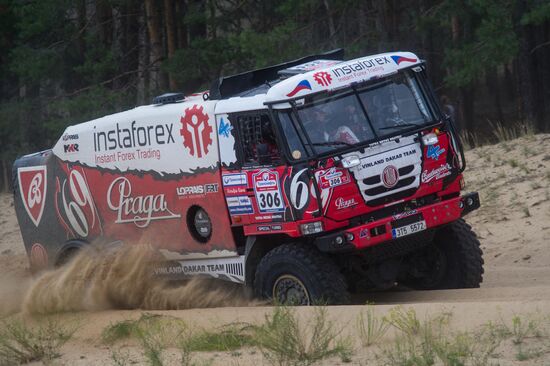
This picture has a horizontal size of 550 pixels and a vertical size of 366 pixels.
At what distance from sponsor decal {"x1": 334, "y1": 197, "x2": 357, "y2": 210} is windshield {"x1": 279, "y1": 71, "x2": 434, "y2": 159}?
528 millimetres

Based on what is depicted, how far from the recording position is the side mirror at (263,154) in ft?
34.1

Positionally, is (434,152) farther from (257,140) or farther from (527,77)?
(527,77)

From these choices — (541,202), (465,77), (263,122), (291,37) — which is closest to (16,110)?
(291,37)

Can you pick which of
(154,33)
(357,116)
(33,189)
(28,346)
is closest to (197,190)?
(357,116)

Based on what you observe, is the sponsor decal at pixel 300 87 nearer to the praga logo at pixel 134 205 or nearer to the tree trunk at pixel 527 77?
the praga logo at pixel 134 205

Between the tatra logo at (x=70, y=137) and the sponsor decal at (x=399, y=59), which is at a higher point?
the sponsor decal at (x=399, y=59)

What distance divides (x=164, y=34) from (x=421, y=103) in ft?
72.2

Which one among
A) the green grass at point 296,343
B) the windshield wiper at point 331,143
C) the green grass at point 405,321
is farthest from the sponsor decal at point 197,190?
the green grass at point 405,321

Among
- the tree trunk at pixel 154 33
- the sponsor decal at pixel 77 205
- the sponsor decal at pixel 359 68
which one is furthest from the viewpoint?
the tree trunk at pixel 154 33

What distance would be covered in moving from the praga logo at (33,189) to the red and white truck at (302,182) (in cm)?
126

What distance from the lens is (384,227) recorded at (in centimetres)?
1034

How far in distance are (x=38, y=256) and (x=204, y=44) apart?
14.6m

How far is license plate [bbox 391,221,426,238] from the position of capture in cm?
1041

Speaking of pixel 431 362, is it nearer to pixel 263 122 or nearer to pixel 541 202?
pixel 263 122
